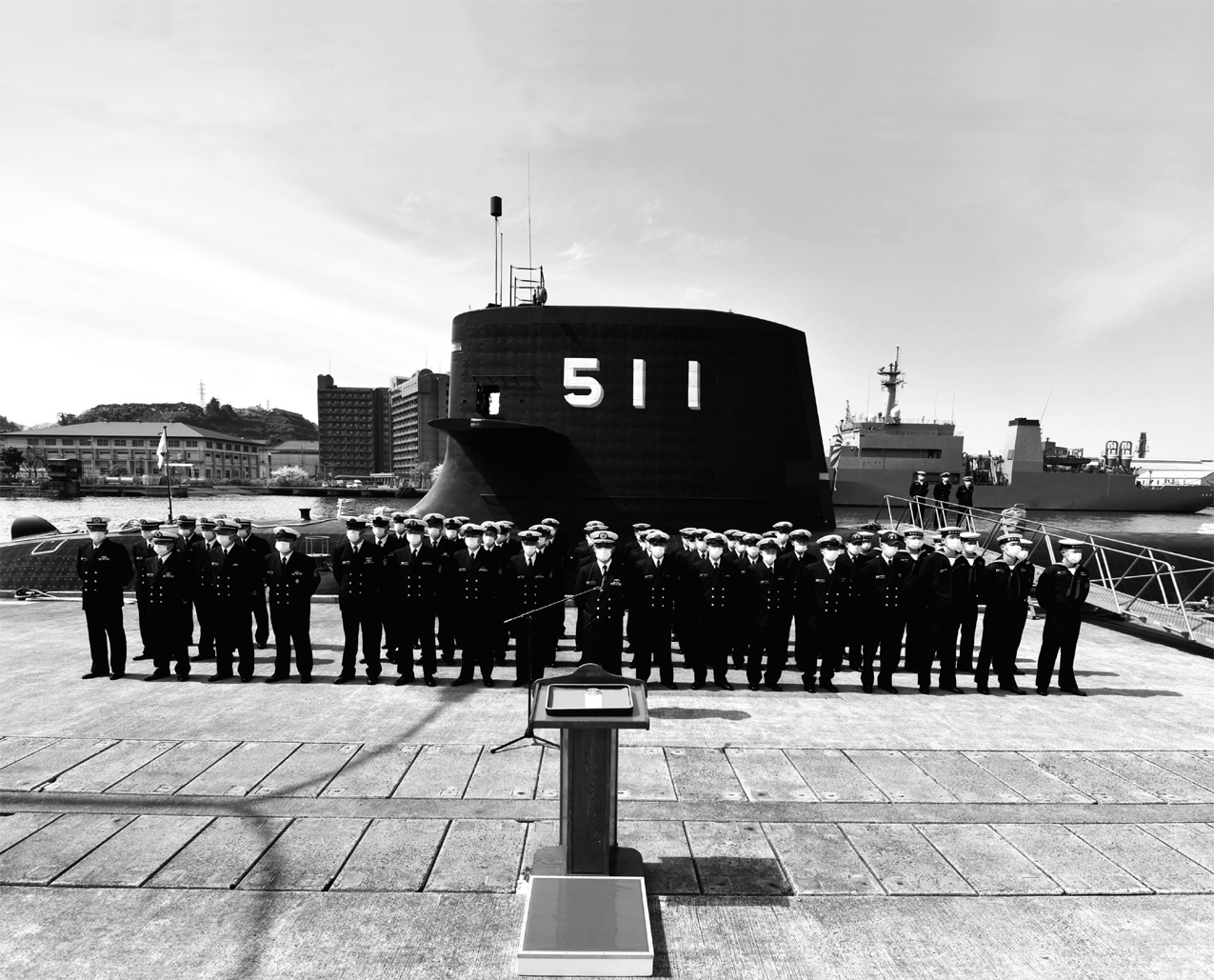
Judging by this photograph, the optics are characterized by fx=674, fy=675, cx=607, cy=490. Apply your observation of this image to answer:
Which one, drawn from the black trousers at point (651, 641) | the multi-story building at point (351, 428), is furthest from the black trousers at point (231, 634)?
the multi-story building at point (351, 428)

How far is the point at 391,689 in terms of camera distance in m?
7.29

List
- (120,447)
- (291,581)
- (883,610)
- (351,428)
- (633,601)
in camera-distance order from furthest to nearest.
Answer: (351,428)
(120,447)
(883,610)
(633,601)
(291,581)

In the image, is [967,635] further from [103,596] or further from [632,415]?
[103,596]

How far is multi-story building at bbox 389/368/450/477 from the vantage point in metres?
124

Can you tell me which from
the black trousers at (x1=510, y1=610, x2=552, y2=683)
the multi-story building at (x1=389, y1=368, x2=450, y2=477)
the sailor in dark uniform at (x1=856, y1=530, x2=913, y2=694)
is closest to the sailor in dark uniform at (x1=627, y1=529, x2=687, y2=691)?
the black trousers at (x1=510, y1=610, x2=552, y2=683)

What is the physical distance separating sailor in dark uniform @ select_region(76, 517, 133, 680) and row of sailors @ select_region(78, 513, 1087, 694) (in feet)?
0.07

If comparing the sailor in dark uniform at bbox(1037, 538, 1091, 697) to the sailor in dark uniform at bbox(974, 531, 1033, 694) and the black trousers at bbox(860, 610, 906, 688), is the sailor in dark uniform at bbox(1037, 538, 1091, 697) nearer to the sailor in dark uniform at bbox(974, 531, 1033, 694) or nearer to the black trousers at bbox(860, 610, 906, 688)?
the sailor in dark uniform at bbox(974, 531, 1033, 694)

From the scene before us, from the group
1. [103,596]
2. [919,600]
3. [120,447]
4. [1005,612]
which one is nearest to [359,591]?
[103,596]

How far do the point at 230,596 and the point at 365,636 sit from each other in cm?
152

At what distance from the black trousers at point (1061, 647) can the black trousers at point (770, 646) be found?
2847 millimetres

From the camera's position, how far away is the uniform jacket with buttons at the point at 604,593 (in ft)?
23.6

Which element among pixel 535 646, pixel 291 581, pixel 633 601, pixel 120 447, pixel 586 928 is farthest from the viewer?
pixel 120 447

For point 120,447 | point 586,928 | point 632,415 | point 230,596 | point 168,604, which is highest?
point 120,447

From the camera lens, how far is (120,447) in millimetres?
115125
